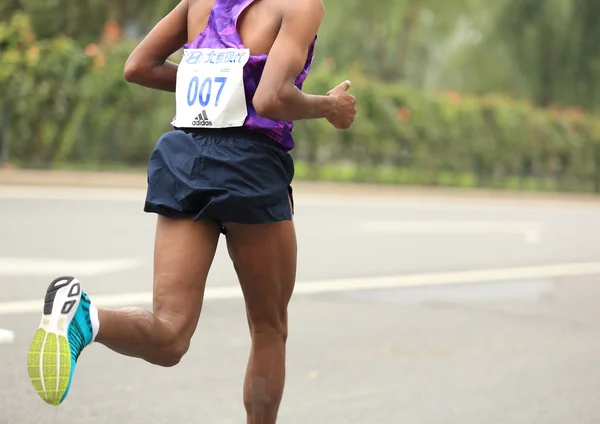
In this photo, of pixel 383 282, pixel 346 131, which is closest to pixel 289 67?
pixel 383 282

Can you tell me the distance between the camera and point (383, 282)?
992 cm

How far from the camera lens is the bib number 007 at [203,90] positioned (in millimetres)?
3582

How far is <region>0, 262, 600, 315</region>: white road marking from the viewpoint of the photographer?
309 inches

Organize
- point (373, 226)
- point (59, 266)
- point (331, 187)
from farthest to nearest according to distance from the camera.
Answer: point (331, 187) → point (373, 226) → point (59, 266)

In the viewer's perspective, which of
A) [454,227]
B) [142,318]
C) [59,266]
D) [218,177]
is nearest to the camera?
[142,318]

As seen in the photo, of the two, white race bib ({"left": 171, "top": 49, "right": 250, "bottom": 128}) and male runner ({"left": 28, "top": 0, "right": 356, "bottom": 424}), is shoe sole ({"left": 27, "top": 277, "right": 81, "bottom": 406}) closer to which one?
male runner ({"left": 28, "top": 0, "right": 356, "bottom": 424})

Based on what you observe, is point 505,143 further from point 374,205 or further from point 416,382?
point 416,382

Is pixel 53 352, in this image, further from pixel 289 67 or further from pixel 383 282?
pixel 383 282

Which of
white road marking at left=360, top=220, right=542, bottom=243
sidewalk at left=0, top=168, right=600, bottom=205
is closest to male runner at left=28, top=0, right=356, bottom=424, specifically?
white road marking at left=360, top=220, right=542, bottom=243

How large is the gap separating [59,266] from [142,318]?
21.9ft

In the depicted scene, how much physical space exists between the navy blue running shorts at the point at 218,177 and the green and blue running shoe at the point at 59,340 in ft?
1.69

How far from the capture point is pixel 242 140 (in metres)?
3.58

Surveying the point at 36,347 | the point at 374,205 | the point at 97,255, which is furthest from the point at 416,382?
the point at 374,205

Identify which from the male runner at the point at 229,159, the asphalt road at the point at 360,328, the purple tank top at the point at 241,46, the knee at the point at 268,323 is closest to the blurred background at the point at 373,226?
the asphalt road at the point at 360,328
